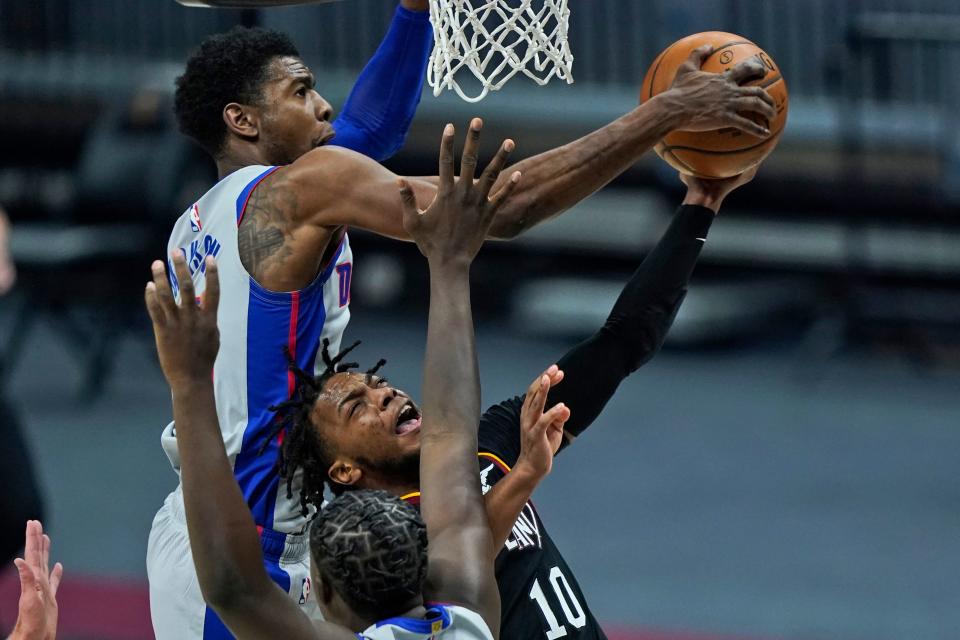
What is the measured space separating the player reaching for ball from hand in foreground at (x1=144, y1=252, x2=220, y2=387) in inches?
27.4

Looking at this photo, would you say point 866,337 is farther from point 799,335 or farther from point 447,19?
point 447,19

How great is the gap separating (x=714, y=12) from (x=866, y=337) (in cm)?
226

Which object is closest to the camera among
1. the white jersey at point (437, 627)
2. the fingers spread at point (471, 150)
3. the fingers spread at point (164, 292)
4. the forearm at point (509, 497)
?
the fingers spread at point (164, 292)

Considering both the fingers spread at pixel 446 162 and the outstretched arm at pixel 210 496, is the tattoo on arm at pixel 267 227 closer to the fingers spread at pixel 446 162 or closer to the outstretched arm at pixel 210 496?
the fingers spread at pixel 446 162

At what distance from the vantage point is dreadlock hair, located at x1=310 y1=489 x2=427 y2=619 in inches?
101

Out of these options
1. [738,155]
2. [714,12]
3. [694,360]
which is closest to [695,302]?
[694,360]

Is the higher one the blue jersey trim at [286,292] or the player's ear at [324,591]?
the blue jersey trim at [286,292]

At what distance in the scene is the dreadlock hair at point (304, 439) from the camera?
3.38 m

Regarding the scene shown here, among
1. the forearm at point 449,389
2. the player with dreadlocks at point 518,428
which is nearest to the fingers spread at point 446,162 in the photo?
the forearm at point 449,389

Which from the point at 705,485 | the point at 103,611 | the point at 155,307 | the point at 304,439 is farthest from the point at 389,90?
the point at 705,485

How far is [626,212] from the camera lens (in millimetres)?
10453

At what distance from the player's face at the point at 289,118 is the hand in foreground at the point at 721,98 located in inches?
32.9

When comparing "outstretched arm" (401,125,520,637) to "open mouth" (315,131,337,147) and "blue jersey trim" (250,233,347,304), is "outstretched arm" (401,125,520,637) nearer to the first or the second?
"blue jersey trim" (250,233,347,304)

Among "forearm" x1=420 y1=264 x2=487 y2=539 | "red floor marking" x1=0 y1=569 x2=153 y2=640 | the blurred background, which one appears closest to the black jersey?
"forearm" x1=420 y1=264 x2=487 y2=539
